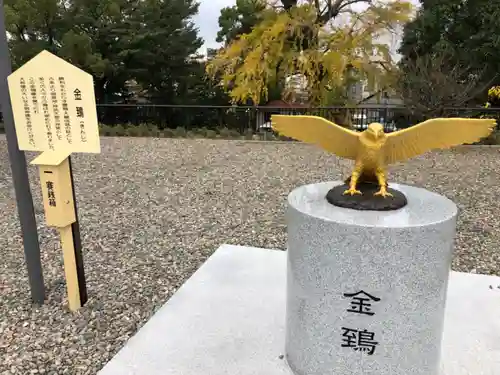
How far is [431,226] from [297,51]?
1141cm

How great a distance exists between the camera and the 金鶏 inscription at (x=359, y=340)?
2098mm

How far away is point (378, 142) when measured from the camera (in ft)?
7.29

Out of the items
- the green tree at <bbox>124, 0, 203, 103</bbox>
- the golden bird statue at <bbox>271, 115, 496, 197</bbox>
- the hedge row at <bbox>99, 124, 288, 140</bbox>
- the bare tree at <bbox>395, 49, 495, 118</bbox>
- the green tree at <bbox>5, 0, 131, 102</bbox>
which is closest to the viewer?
the golden bird statue at <bbox>271, 115, 496, 197</bbox>

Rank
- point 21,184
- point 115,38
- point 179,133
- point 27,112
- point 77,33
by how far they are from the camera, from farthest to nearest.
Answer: point 115,38
point 77,33
point 179,133
point 21,184
point 27,112

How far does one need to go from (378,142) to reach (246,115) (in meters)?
12.1

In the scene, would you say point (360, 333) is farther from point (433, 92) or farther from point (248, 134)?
point (248, 134)

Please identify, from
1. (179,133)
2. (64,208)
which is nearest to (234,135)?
(179,133)

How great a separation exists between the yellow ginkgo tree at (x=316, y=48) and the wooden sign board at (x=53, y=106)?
400 inches

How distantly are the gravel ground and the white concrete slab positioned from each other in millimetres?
241

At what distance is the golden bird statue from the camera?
2.21 metres

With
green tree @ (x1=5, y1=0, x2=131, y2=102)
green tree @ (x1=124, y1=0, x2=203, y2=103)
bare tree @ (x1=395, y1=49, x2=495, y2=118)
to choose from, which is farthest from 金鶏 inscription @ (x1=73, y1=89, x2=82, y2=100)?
green tree @ (x1=124, y1=0, x2=203, y2=103)

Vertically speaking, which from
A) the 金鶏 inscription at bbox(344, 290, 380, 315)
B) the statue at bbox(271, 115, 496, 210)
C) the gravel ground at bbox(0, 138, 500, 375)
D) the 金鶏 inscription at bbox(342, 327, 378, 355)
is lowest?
the gravel ground at bbox(0, 138, 500, 375)

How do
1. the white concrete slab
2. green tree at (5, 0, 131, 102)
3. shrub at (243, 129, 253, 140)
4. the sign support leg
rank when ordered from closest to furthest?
1. the white concrete slab
2. the sign support leg
3. shrub at (243, 129, 253, 140)
4. green tree at (5, 0, 131, 102)

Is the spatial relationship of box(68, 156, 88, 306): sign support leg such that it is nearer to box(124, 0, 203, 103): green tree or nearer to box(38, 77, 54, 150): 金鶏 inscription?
box(38, 77, 54, 150): 金鶏 inscription
